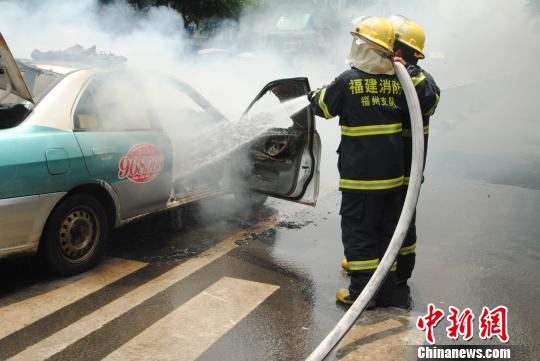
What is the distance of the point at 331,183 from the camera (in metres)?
7.32

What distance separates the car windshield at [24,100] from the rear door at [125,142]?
0.28m

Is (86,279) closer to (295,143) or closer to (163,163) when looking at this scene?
(163,163)

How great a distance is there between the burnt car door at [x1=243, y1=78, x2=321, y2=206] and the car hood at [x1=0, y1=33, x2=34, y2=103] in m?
2.12

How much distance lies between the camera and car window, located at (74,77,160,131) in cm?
394

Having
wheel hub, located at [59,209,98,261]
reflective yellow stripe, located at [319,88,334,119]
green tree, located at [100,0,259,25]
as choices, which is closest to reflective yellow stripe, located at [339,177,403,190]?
reflective yellow stripe, located at [319,88,334,119]

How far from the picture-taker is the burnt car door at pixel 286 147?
4.52m

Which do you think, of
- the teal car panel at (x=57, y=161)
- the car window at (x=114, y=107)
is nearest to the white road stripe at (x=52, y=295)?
the teal car panel at (x=57, y=161)

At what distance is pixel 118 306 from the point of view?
3.51 m

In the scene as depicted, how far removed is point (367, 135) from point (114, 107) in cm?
210

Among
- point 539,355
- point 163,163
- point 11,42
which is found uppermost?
point 11,42

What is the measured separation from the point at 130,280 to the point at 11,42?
18.6ft

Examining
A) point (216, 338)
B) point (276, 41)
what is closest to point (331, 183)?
point (216, 338)

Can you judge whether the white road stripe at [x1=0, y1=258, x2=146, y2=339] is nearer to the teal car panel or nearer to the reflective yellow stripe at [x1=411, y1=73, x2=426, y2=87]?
the teal car panel

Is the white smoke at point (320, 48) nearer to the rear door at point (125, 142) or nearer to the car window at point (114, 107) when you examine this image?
the car window at point (114, 107)
